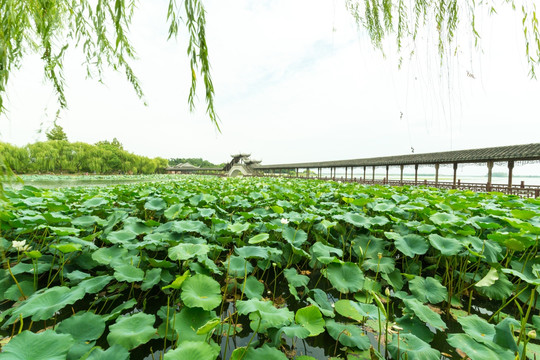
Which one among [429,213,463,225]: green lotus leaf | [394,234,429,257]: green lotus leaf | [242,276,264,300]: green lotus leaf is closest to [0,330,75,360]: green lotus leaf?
[242,276,264,300]: green lotus leaf

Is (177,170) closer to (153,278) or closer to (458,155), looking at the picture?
(458,155)

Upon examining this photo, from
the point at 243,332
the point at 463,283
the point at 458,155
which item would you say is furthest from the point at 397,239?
Result: the point at 458,155

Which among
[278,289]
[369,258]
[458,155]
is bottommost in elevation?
[278,289]

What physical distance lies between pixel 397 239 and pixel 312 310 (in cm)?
100

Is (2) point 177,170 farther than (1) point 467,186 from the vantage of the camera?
Yes

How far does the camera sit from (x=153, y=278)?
1225 millimetres

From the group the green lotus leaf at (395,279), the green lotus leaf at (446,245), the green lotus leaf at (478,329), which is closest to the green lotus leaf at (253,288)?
the green lotus leaf at (395,279)

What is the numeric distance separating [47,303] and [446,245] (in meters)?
2.04

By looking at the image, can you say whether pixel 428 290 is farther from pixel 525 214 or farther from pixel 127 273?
pixel 127 273

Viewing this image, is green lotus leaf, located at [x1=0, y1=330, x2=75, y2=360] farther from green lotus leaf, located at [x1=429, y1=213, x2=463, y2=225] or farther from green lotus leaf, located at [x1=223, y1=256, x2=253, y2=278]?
green lotus leaf, located at [x1=429, y1=213, x2=463, y2=225]

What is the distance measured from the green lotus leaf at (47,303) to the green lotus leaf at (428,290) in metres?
1.55

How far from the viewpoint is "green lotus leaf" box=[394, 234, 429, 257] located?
151 centimetres

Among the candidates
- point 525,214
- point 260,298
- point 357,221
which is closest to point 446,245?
point 357,221

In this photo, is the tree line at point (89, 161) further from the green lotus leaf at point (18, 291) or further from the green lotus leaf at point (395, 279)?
the green lotus leaf at point (395, 279)
